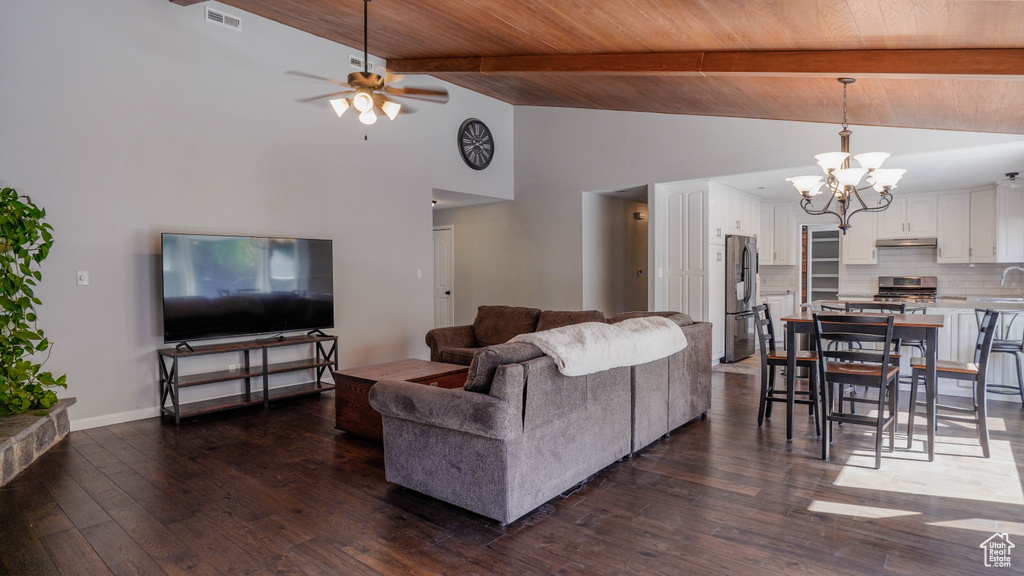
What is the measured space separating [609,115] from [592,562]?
19.9 feet

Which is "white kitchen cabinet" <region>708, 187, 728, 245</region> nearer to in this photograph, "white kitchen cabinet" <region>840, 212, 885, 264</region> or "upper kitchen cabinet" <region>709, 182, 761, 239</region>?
"upper kitchen cabinet" <region>709, 182, 761, 239</region>

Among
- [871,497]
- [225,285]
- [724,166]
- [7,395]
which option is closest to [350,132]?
[225,285]

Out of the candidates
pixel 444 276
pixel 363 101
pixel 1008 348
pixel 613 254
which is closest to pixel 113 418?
pixel 363 101

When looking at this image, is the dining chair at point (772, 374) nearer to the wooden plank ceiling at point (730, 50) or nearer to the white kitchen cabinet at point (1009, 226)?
the wooden plank ceiling at point (730, 50)

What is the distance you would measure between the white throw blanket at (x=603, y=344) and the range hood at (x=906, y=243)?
535 cm

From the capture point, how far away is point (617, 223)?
27.2 feet

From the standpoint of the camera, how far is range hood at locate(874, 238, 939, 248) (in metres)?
7.01

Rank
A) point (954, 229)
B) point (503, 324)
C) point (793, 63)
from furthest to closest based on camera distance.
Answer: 1. point (954, 229)
2. point (503, 324)
3. point (793, 63)

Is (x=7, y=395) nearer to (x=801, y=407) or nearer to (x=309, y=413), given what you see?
(x=309, y=413)

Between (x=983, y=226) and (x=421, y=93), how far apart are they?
22.1 ft

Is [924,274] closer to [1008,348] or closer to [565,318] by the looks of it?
[1008,348]

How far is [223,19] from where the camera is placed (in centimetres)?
499

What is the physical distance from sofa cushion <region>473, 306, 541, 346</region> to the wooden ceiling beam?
2391 millimetres

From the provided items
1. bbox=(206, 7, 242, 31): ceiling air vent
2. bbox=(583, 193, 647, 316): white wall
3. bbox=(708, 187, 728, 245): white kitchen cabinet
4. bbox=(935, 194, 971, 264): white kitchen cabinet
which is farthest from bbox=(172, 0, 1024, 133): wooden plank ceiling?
bbox=(935, 194, 971, 264): white kitchen cabinet
